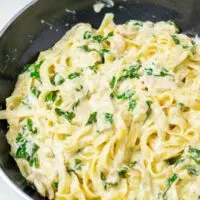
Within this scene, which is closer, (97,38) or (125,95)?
(125,95)

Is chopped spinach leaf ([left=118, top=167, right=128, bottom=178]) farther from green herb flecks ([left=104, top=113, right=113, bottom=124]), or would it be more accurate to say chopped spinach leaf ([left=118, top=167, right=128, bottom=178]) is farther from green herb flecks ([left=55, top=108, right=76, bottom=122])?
green herb flecks ([left=55, top=108, right=76, bottom=122])

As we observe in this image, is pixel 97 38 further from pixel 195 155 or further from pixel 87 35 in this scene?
pixel 195 155

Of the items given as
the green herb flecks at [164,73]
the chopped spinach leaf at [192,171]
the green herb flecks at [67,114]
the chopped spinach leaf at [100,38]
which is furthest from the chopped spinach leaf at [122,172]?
A: the chopped spinach leaf at [100,38]

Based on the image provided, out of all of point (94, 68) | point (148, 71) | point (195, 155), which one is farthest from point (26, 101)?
point (195, 155)

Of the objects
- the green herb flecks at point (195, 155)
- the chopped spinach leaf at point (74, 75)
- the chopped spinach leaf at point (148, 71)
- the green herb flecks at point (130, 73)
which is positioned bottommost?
the green herb flecks at point (195, 155)

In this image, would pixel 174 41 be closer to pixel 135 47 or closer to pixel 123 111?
pixel 135 47

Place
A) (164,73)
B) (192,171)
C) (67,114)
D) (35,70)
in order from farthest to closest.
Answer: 1. (35,70)
2. (164,73)
3. (67,114)
4. (192,171)

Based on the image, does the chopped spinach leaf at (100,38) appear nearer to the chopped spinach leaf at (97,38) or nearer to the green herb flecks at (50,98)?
the chopped spinach leaf at (97,38)

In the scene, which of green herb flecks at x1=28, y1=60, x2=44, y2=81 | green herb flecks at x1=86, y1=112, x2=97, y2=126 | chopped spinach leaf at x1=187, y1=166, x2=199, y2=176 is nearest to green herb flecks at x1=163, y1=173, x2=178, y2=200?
Result: chopped spinach leaf at x1=187, y1=166, x2=199, y2=176
